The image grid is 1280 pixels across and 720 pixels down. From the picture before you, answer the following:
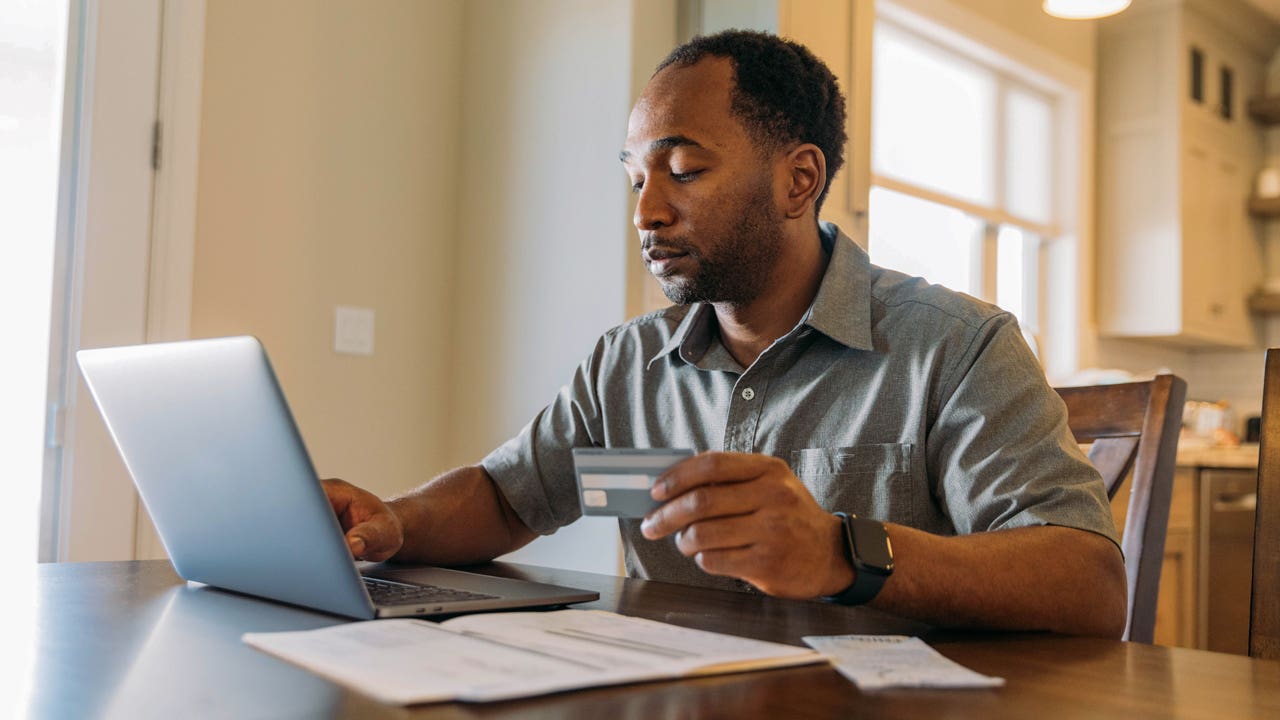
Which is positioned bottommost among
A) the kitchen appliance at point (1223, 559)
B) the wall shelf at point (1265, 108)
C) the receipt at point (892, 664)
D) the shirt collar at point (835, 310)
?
the kitchen appliance at point (1223, 559)

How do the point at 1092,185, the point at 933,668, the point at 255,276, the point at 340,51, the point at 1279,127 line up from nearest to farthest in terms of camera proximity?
the point at 933,668 < the point at 255,276 < the point at 340,51 < the point at 1092,185 < the point at 1279,127

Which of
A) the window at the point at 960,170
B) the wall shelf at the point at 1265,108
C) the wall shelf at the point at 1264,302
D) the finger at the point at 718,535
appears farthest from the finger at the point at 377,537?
the wall shelf at the point at 1265,108

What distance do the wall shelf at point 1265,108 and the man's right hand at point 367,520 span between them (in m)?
4.58

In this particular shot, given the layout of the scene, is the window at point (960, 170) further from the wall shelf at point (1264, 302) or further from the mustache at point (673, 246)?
the mustache at point (673, 246)

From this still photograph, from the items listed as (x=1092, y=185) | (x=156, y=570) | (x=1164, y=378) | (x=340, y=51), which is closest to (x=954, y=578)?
(x=1164, y=378)

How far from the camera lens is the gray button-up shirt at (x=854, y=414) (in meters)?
1.14

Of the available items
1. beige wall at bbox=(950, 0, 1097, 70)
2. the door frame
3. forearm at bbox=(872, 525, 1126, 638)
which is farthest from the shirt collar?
beige wall at bbox=(950, 0, 1097, 70)

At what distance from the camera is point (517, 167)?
2.77m

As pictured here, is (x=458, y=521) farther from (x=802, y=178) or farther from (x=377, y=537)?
(x=802, y=178)

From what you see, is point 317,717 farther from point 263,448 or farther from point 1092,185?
point 1092,185

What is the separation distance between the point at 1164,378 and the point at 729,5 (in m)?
1.57

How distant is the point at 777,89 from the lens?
58.9 inches

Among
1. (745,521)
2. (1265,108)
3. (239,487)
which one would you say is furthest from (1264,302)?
(239,487)

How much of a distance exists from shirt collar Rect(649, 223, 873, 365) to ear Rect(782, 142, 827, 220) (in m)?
0.05
